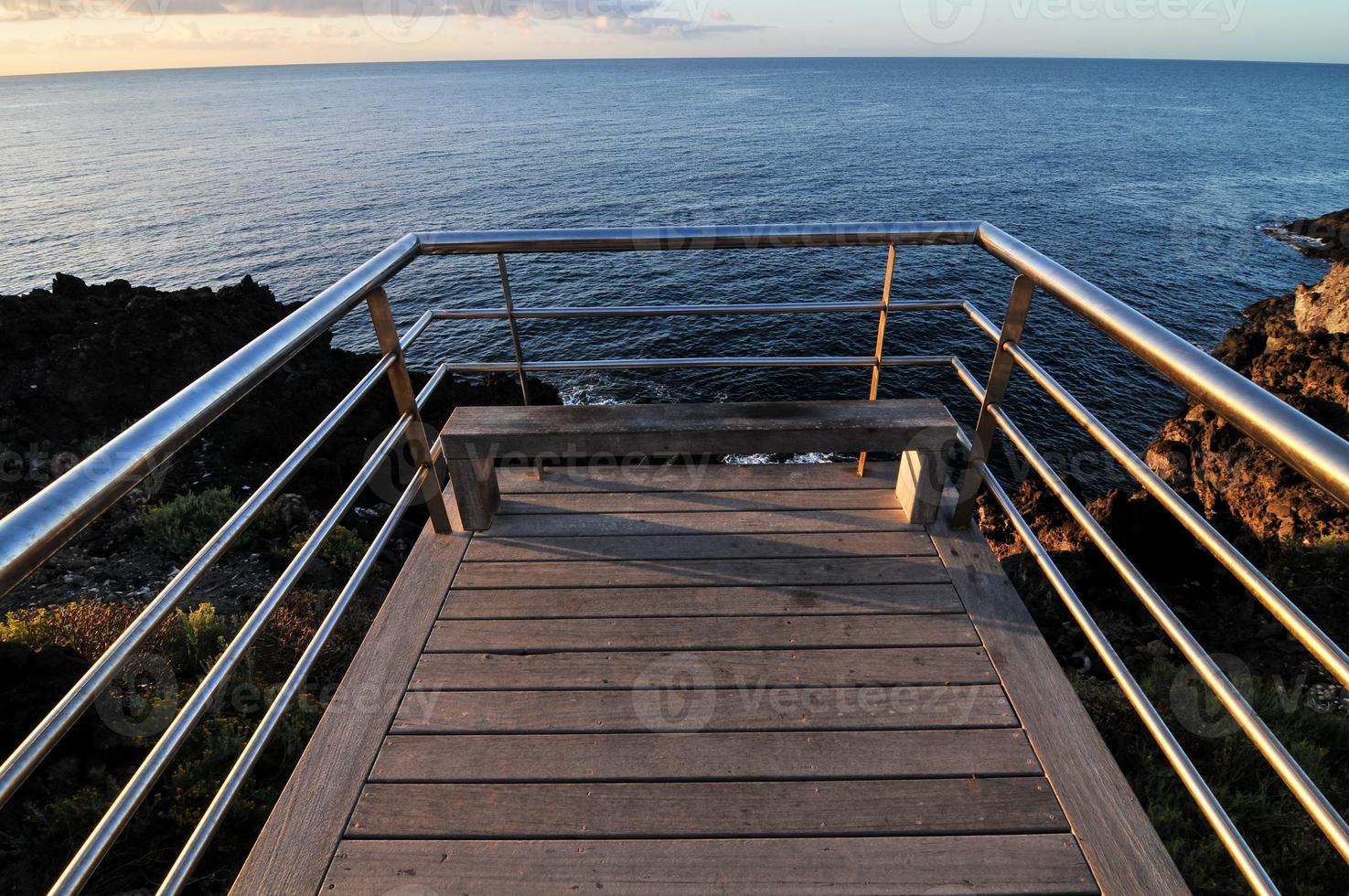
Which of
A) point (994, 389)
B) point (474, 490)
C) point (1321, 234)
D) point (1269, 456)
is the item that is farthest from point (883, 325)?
point (1321, 234)

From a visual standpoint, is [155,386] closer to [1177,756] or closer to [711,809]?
[711,809]

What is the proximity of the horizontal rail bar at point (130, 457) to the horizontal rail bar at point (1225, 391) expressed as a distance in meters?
1.77

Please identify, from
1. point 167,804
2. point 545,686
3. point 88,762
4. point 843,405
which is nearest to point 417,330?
point 545,686

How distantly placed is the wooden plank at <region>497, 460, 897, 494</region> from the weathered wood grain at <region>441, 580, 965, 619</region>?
0.74 meters

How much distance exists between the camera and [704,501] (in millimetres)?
3217

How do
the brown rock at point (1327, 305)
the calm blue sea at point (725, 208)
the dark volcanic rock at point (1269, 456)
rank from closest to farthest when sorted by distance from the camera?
the dark volcanic rock at point (1269, 456), the brown rock at point (1327, 305), the calm blue sea at point (725, 208)

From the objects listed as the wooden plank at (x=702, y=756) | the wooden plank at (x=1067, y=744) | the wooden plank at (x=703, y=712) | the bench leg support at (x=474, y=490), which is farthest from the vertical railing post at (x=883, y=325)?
the bench leg support at (x=474, y=490)

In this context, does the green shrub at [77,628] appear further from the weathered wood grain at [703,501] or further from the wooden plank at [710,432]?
the wooden plank at [710,432]

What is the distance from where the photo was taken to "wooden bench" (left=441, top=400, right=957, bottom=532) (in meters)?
2.67

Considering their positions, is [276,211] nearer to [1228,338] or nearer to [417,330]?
[417,330]

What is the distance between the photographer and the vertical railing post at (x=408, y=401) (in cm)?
243

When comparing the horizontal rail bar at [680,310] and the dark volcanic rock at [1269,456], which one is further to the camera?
the dark volcanic rock at [1269,456]

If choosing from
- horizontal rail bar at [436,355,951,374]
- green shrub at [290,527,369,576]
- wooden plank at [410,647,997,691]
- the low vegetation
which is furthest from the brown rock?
green shrub at [290,527,369,576]

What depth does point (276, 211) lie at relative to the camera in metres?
32.9
